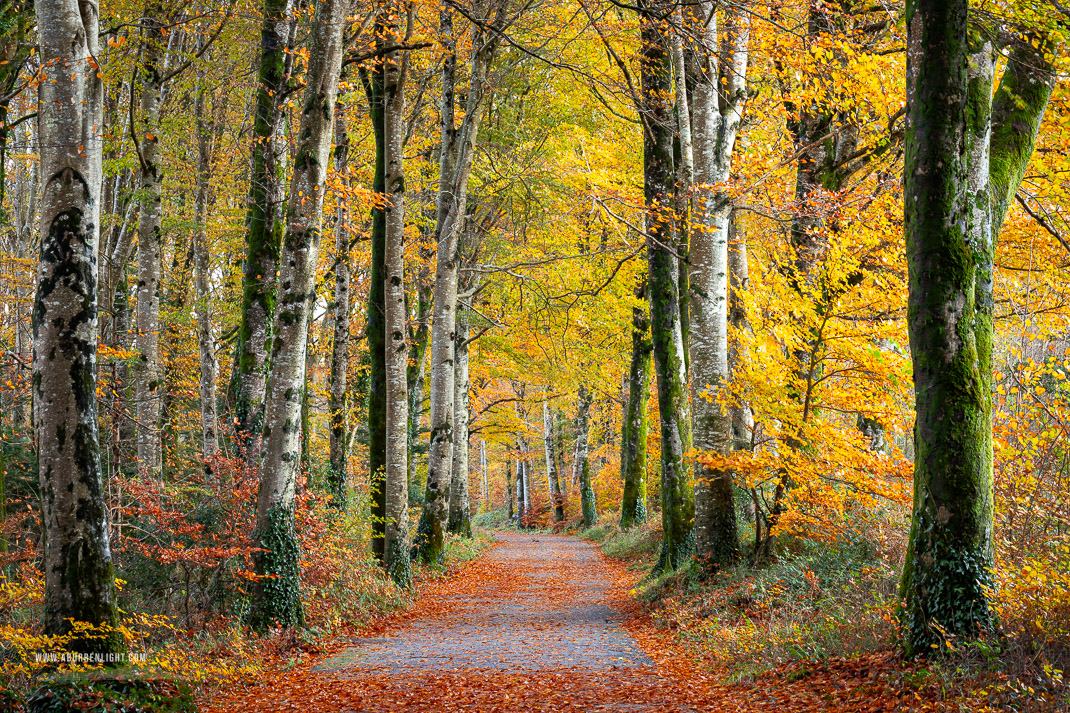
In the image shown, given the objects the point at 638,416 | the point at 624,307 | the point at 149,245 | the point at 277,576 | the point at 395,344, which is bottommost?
the point at 277,576

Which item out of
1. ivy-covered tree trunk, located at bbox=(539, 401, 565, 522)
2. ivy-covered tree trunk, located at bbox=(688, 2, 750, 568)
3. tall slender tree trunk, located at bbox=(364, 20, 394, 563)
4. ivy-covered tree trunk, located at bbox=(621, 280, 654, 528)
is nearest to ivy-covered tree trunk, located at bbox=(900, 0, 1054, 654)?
ivy-covered tree trunk, located at bbox=(688, 2, 750, 568)

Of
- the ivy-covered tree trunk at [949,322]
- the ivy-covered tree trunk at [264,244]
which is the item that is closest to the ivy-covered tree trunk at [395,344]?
the ivy-covered tree trunk at [264,244]

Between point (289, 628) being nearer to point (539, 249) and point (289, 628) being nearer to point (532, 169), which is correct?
point (532, 169)

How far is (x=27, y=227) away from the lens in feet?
69.3

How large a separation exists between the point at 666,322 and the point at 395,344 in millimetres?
5026

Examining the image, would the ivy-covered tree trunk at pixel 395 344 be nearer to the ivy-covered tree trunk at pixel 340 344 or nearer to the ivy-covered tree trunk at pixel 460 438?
the ivy-covered tree trunk at pixel 340 344

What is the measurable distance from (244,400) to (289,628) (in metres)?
4.06

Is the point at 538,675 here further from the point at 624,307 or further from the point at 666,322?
the point at 624,307

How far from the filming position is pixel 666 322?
1330 cm

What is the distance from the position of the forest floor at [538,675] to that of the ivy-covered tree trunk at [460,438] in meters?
9.16

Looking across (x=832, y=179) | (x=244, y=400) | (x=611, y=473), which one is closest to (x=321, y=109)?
(x=244, y=400)

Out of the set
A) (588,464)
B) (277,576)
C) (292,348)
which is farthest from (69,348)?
(588,464)

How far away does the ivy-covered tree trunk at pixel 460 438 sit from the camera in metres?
20.6

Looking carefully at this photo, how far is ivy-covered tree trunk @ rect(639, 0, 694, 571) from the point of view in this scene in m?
12.7
